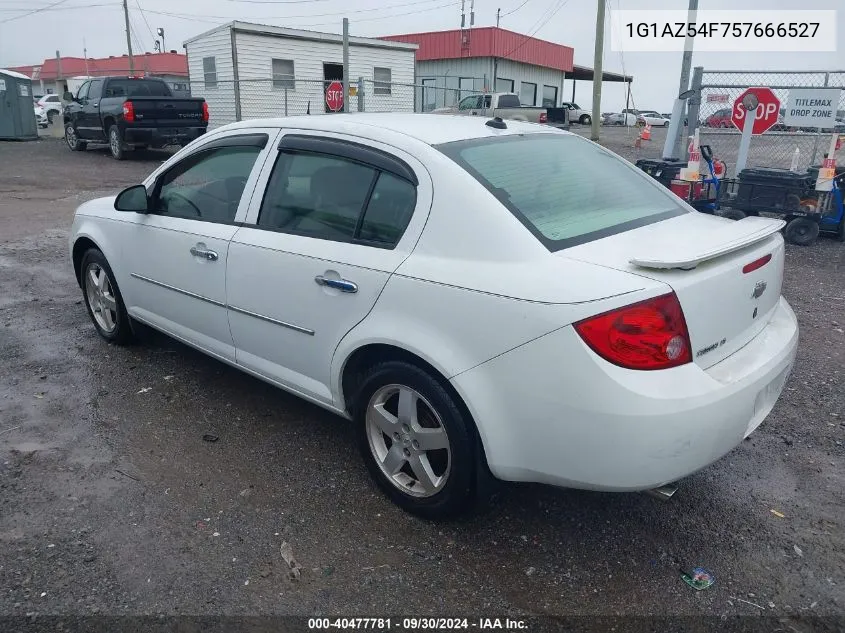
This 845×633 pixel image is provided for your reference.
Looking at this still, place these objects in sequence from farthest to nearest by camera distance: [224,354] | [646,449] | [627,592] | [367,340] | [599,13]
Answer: [599,13], [224,354], [367,340], [627,592], [646,449]

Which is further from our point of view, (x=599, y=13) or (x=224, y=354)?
(x=599, y=13)

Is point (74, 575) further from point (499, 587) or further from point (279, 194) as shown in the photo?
point (279, 194)

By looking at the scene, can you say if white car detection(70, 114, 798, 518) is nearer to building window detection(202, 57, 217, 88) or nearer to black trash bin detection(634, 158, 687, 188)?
black trash bin detection(634, 158, 687, 188)

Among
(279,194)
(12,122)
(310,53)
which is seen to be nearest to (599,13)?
(310,53)

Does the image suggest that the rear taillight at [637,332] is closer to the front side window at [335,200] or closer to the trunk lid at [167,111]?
the front side window at [335,200]

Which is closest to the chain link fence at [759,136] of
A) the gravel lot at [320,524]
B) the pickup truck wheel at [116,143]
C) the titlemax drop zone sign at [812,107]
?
the titlemax drop zone sign at [812,107]

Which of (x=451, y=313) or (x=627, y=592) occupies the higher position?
(x=451, y=313)

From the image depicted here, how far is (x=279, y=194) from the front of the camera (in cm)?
348

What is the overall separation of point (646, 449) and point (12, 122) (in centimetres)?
2524

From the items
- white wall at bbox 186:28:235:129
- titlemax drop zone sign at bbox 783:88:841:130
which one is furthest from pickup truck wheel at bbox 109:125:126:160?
titlemax drop zone sign at bbox 783:88:841:130

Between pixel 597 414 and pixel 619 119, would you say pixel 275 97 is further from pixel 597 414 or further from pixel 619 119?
pixel 619 119

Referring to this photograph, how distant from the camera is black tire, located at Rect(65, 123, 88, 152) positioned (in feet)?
62.1

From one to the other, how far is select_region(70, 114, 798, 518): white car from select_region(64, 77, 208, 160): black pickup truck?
44.0 feet

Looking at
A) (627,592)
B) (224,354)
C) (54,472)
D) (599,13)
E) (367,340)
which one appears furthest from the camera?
(599,13)
